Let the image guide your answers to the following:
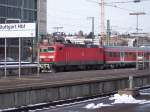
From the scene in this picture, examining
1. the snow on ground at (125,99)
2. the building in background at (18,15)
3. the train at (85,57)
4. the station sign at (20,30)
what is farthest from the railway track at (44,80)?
the building in background at (18,15)

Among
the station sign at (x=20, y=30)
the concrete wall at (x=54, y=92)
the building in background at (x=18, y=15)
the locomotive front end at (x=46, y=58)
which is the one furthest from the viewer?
the building in background at (x=18, y=15)

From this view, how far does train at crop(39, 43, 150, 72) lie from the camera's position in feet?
169

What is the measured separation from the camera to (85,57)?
56781mm

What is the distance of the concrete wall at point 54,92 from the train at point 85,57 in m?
21.0

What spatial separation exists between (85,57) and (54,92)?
33368 millimetres

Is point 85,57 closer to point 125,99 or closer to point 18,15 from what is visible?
point 125,99

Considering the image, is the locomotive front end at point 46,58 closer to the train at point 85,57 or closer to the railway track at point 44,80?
the train at point 85,57

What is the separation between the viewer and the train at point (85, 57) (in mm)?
51562

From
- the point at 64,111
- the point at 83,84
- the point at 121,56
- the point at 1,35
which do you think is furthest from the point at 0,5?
the point at 64,111

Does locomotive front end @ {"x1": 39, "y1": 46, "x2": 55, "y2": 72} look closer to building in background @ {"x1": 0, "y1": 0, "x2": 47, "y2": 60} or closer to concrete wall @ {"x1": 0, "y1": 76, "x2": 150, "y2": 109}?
concrete wall @ {"x1": 0, "y1": 76, "x2": 150, "y2": 109}

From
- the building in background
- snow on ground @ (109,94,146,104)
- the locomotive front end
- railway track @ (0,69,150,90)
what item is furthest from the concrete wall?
the building in background

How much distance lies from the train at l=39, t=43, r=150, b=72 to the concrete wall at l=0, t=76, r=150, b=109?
826 inches

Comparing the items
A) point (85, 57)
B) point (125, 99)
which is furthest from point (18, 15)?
point (125, 99)

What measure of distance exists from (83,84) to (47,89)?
11.7 ft
